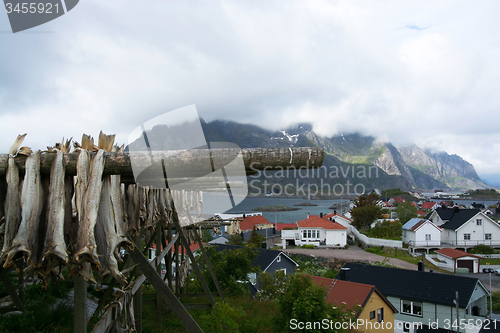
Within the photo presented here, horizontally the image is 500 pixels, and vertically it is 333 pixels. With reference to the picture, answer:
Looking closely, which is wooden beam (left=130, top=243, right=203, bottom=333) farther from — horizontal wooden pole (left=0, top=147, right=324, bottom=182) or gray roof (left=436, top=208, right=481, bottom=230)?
gray roof (left=436, top=208, right=481, bottom=230)

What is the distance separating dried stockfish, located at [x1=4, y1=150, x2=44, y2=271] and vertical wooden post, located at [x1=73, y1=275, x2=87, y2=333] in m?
0.92

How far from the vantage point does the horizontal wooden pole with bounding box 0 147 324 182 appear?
2453mm

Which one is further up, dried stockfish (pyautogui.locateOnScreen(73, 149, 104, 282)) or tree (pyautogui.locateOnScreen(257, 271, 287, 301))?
dried stockfish (pyautogui.locateOnScreen(73, 149, 104, 282))

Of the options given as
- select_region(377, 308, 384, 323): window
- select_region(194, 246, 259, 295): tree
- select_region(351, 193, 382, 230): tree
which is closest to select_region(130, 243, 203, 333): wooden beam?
select_region(194, 246, 259, 295): tree

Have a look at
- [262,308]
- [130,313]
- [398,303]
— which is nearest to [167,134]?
[130,313]

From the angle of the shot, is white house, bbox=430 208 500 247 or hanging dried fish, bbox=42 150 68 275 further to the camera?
white house, bbox=430 208 500 247

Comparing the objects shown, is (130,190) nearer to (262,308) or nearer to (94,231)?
(94,231)

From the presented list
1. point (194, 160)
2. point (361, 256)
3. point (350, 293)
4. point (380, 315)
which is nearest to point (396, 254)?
point (361, 256)

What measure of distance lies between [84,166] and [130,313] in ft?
7.89

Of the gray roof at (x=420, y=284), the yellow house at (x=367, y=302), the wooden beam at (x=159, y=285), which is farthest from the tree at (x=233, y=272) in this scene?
the gray roof at (x=420, y=284)

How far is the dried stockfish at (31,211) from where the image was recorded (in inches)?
94.2

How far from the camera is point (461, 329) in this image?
761 inches

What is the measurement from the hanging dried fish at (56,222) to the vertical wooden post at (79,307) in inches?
35.3

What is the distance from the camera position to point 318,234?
46.2 m
